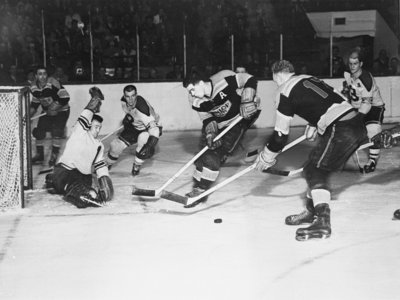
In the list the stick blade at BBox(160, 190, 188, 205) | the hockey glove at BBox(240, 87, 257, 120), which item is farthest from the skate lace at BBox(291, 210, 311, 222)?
the hockey glove at BBox(240, 87, 257, 120)

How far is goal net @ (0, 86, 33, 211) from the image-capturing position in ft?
20.4

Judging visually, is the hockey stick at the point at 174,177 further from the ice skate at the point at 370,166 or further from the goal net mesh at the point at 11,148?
the ice skate at the point at 370,166

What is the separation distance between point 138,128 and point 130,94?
1.41 ft

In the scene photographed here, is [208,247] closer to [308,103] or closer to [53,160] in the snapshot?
[308,103]

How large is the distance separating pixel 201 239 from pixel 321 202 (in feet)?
2.66

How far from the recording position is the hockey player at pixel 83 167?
252 inches

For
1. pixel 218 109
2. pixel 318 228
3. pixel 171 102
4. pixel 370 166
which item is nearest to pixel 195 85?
pixel 218 109

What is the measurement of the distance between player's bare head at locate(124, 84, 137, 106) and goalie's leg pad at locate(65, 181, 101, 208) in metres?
1.59

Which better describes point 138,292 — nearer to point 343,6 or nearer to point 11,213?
point 11,213

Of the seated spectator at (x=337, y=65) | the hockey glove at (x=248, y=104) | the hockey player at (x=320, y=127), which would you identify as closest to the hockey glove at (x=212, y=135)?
the hockey glove at (x=248, y=104)

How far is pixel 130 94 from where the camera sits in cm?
780

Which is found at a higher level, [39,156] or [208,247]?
[39,156]

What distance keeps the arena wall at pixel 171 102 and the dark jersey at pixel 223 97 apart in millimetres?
4588

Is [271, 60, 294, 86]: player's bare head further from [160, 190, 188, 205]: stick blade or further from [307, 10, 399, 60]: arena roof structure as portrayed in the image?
[307, 10, 399, 60]: arena roof structure
